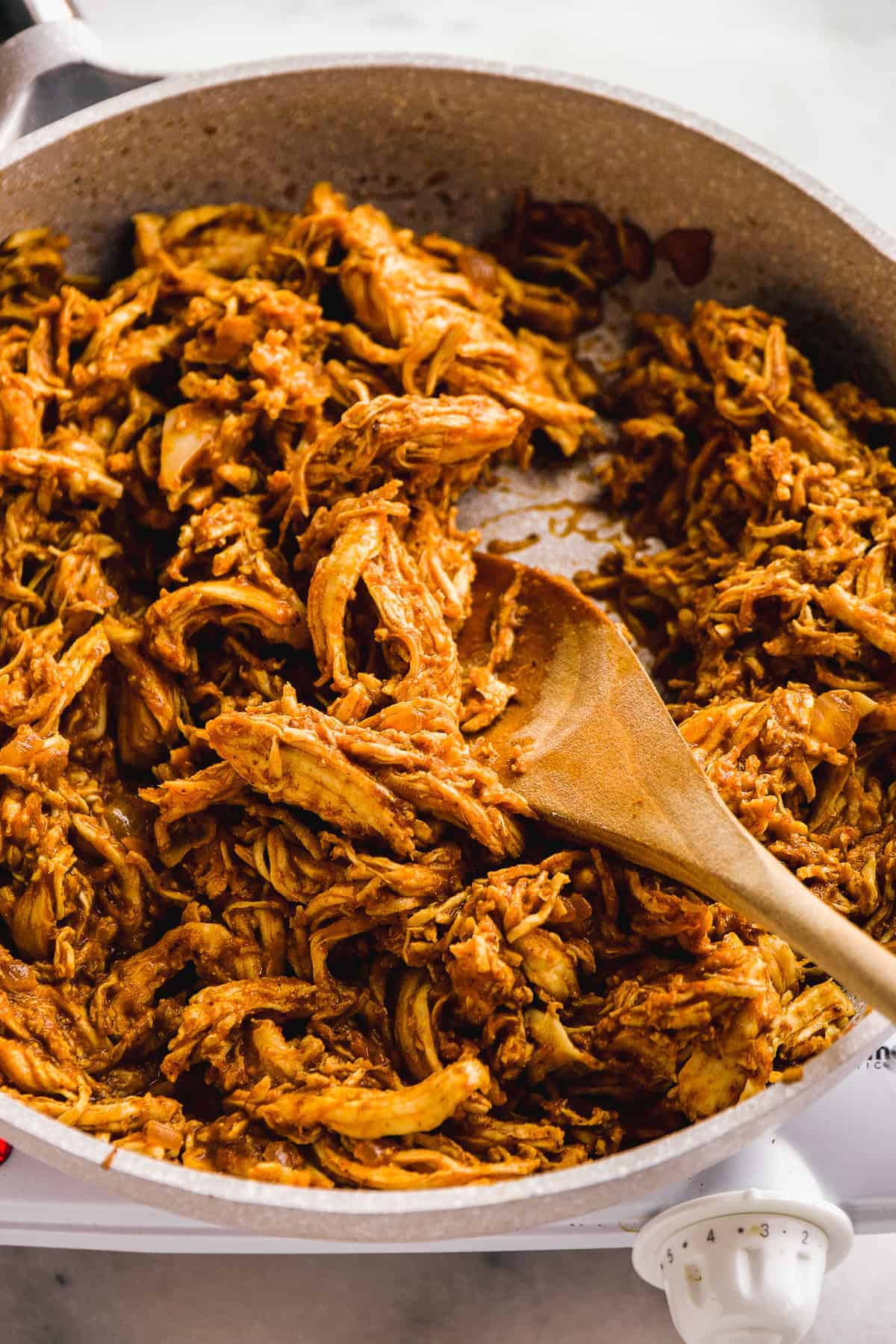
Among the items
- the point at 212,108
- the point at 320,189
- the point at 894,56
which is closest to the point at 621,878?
the point at 320,189

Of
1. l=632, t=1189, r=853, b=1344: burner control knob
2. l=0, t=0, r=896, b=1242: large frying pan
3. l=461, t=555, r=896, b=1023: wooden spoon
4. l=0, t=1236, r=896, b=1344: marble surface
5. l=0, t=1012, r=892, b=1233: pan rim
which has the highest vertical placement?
l=0, t=0, r=896, b=1242: large frying pan

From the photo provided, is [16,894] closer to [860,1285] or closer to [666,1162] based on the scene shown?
[666,1162]

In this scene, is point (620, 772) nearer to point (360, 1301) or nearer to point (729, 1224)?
point (729, 1224)

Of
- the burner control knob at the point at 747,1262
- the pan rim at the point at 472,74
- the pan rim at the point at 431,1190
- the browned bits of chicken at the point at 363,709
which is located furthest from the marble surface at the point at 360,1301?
the pan rim at the point at 472,74

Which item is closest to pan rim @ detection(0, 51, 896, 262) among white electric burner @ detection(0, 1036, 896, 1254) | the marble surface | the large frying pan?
the large frying pan

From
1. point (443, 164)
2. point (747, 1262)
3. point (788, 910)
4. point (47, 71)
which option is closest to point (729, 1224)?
point (747, 1262)

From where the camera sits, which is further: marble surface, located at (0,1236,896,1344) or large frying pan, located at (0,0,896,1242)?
large frying pan, located at (0,0,896,1242)

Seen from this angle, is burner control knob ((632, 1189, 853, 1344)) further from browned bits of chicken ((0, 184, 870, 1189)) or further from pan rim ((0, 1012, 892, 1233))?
pan rim ((0, 1012, 892, 1233))

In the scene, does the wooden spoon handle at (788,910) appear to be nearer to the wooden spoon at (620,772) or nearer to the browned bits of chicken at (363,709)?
the wooden spoon at (620,772)
